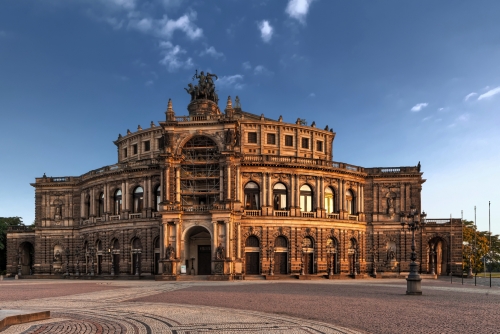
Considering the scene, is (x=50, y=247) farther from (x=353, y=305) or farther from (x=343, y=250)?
(x=353, y=305)

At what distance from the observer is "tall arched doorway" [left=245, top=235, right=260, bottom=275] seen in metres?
64.1

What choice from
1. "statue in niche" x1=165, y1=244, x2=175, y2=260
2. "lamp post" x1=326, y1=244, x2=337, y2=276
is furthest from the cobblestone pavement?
"lamp post" x1=326, y1=244, x2=337, y2=276

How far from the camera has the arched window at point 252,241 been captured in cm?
6462

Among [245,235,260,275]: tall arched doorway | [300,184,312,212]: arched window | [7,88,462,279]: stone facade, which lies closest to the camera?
[7,88,462,279]: stone facade

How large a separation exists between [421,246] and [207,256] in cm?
3055

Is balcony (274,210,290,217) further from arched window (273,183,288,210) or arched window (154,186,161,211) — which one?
arched window (154,186,161,211)

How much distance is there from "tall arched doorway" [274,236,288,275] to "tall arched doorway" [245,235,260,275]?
2327 mm

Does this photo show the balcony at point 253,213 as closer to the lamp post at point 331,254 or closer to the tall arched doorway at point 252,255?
the tall arched doorway at point 252,255

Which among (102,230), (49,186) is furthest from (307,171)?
(49,186)

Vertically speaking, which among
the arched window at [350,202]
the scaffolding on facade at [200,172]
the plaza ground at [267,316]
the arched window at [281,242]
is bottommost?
the arched window at [281,242]

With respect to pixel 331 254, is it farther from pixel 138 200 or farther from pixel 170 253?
pixel 138 200

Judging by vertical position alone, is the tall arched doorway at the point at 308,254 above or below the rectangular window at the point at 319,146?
below

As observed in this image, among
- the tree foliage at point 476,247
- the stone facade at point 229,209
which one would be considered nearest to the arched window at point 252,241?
the stone facade at point 229,209

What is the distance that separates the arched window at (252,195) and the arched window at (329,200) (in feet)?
33.3
